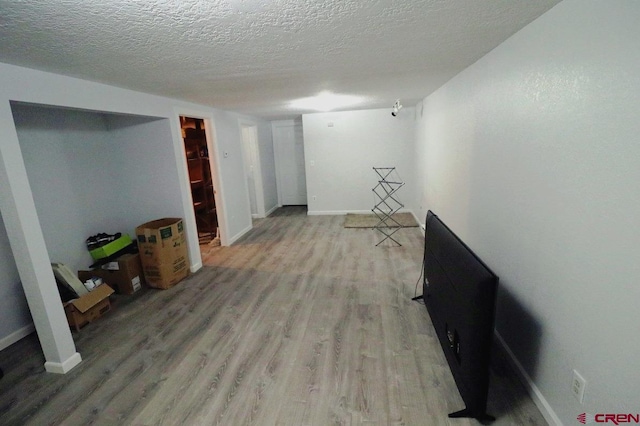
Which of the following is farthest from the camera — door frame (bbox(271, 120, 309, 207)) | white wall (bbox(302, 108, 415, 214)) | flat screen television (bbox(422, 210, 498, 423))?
door frame (bbox(271, 120, 309, 207))

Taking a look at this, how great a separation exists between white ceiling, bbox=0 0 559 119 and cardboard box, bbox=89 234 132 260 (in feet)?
5.72

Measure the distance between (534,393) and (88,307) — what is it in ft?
11.5

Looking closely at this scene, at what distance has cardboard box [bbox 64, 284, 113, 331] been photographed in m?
2.55

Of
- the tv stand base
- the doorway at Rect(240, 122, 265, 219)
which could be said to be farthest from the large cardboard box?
the tv stand base

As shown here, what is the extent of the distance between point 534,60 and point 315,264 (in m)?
2.96

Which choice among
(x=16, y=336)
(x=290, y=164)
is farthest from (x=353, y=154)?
(x=16, y=336)

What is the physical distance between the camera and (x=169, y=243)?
10.7 ft

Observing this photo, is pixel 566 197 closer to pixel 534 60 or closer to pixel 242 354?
pixel 534 60

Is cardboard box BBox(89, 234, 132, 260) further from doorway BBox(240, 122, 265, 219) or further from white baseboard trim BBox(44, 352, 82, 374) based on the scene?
doorway BBox(240, 122, 265, 219)

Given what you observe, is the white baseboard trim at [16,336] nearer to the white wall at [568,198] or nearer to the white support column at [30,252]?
the white support column at [30,252]

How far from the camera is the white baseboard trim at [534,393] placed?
58.6 inches

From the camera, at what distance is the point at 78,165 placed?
3162 mm

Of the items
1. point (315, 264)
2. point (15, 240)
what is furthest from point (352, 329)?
point (15, 240)

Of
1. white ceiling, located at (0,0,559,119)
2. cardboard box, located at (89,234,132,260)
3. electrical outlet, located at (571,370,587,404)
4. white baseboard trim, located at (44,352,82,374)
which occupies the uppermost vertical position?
white ceiling, located at (0,0,559,119)
